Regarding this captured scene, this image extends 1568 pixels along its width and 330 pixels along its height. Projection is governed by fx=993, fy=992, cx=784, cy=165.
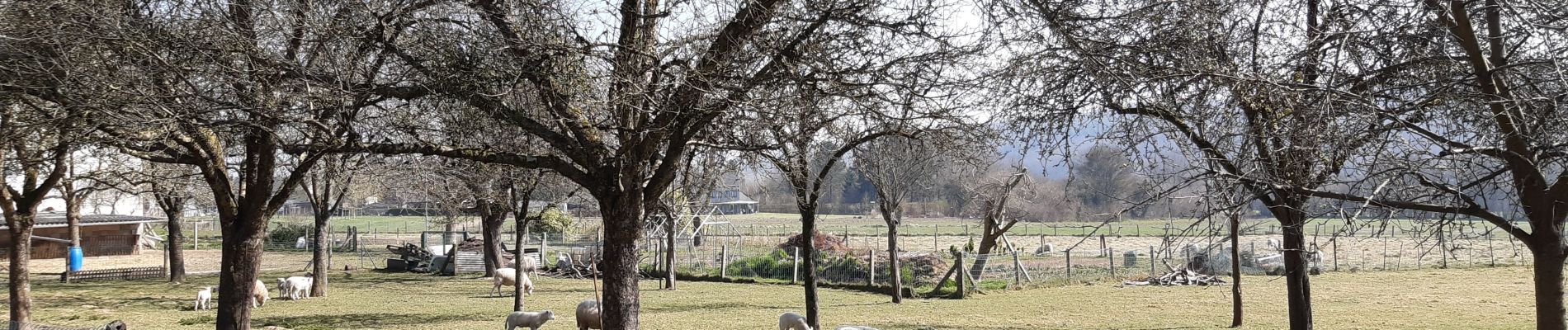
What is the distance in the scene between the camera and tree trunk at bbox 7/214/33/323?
12281 millimetres

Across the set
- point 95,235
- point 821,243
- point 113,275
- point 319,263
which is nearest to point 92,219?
point 95,235

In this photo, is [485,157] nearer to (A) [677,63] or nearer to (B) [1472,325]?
(A) [677,63]

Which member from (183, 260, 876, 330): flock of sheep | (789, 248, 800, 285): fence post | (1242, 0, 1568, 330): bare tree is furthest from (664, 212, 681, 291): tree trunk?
(1242, 0, 1568, 330): bare tree

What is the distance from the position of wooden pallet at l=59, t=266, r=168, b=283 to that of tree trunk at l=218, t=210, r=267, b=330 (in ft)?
67.3

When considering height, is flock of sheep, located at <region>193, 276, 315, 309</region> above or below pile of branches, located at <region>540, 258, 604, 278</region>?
above

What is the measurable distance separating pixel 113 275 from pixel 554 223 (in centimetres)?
1779

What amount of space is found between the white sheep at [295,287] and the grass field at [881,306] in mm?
416

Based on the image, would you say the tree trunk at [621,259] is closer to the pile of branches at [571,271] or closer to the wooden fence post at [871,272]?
the wooden fence post at [871,272]

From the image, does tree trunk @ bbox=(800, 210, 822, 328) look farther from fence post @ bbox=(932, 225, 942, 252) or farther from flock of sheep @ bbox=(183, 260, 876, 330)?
fence post @ bbox=(932, 225, 942, 252)

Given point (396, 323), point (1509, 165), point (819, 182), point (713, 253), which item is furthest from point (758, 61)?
point (713, 253)

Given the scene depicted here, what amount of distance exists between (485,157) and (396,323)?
28.2ft

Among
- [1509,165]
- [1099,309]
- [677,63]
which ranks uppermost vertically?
[677,63]

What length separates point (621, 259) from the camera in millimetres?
9156

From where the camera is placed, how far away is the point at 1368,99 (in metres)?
4.86
